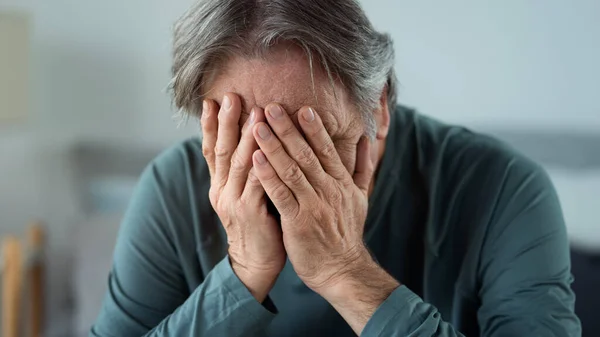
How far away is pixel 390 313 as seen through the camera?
0.83 meters

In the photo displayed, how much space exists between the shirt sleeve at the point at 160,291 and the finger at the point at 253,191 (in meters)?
0.11

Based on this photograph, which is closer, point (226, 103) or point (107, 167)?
point (226, 103)

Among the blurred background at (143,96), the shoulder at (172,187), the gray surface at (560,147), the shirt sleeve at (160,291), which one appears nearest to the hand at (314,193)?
the shirt sleeve at (160,291)

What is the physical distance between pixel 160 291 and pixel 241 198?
253 millimetres

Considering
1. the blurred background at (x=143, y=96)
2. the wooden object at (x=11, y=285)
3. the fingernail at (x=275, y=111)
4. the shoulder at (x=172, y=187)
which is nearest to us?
the fingernail at (x=275, y=111)

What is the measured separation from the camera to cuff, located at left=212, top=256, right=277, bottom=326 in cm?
88

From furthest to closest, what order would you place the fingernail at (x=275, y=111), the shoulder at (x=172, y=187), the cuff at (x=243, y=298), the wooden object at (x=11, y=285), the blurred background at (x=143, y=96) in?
the blurred background at (x=143, y=96), the wooden object at (x=11, y=285), the shoulder at (x=172, y=187), the cuff at (x=243, y=298), the fingernail at (x=275, y=111)

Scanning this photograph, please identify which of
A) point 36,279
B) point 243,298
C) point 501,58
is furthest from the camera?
point 36,279

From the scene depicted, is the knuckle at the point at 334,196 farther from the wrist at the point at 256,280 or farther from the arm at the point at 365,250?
the wrist at the point at 256,280

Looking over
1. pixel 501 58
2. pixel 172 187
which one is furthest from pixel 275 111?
pixel 501 58

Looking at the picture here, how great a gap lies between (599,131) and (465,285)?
4.11ft

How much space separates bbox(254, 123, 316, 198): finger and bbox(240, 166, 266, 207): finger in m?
0.04

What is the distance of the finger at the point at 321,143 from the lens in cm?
78

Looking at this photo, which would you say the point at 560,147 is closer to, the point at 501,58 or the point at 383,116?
the point at 501,58
